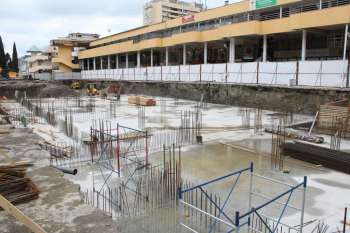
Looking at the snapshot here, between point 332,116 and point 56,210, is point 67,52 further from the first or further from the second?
point 56,210

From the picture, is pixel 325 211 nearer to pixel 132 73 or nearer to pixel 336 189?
pixel 336 189

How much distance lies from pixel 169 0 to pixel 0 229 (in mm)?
108546

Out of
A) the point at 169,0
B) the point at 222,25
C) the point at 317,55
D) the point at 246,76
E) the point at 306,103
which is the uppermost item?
the point at 169,0

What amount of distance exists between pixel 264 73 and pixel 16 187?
20.0m

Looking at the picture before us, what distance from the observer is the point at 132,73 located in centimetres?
4103

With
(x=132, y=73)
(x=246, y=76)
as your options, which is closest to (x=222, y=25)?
(x=246, y=76)

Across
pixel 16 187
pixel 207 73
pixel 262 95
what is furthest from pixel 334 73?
pixel 16 187

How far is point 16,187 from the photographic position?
21.5ft

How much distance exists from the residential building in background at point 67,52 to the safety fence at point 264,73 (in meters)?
27.9

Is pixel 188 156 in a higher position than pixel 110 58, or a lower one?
lower

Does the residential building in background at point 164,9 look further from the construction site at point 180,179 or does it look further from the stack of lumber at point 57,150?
the stack of lumber at point 57,150

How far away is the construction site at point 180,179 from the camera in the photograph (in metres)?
5.77

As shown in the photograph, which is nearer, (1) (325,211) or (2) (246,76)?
(1) (325,211)

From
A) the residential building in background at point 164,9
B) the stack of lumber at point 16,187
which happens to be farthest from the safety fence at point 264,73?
the residential building in background at point 164,9
